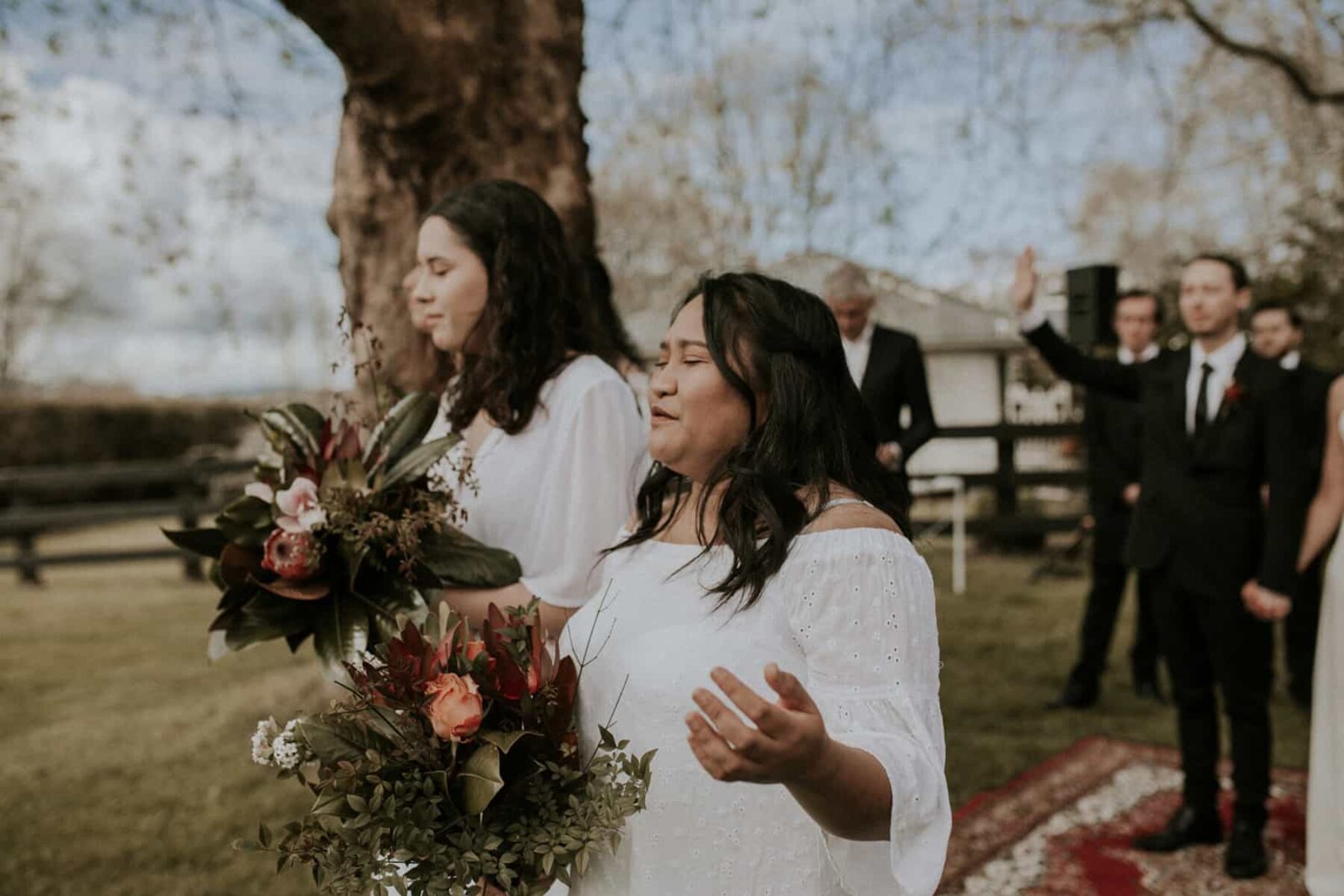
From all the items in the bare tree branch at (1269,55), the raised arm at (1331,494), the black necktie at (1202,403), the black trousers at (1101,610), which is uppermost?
the bare tree branch at (1269,55)

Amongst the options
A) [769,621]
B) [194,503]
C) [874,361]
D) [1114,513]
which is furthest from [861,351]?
[194,503]

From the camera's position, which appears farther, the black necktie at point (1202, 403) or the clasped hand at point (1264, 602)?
the black necktie at point (1202, 403)

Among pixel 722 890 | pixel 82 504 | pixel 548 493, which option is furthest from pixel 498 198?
pixel 82 504

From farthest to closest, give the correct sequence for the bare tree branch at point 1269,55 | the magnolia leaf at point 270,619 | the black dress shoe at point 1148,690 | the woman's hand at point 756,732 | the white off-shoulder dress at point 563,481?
the bare tree branch at point 1269,55, the black dress shoe at point 1148,690, the white off-shoulder dress at point 563,481, the magnolia leaf at point 270,619, the woman's hand at point 756,732

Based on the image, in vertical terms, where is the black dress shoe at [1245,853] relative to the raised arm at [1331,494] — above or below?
below

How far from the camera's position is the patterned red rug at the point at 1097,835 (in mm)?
4387

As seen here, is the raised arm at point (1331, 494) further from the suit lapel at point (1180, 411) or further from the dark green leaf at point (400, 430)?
the dark green leaf at point (400, 430)

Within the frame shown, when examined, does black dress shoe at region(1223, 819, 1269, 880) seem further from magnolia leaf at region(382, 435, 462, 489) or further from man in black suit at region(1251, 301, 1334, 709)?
magnolia leaf at region(382, 435, 462, 489)

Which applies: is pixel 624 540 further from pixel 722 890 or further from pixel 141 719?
pixel 141 719

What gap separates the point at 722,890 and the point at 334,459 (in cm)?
124

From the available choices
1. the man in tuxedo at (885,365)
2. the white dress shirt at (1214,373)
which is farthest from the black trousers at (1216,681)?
the man in tuxedo at (885,365)

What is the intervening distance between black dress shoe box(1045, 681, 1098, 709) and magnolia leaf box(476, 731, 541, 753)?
5955 mm

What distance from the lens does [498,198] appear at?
286 centimetres

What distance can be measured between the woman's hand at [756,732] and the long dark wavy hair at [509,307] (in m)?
1.50
